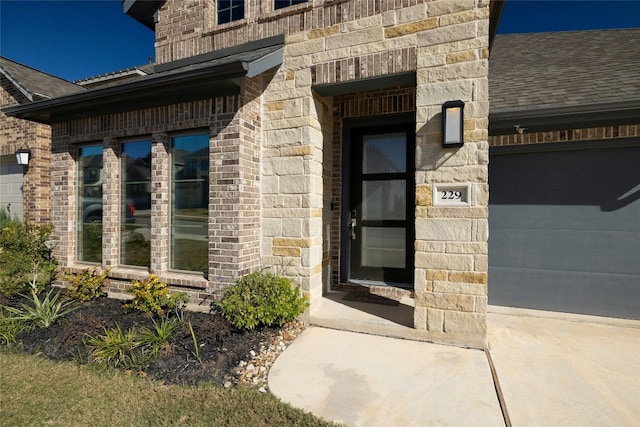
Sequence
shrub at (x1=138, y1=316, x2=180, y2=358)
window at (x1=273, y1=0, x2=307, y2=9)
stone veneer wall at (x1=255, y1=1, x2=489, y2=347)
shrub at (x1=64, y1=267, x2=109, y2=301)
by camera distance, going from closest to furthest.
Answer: shrub at (x1=138, y1=316, x2=180, y2=358) < stone veneer wall at (x1=255, y1=1, x2=489, y2=347) < window at (x1=273, y1=0, x2=307, y2=9) < shrub at (x1=64, y1=267, x2=109, y2=301)

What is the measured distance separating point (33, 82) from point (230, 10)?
6.56 m

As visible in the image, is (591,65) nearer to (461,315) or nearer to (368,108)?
(368,108)

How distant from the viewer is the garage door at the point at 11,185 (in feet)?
24.7

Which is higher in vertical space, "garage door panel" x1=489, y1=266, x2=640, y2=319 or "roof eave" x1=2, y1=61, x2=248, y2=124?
"roof eave" x1=2, y1=61, x2=248, y2=124

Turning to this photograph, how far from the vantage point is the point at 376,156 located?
5172mm

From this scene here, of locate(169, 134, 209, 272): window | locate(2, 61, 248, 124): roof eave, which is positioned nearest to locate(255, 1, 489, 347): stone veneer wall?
locate(2, 61, 248, 124): roof eave

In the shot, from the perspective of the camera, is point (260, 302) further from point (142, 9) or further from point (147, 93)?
point (142, 9)

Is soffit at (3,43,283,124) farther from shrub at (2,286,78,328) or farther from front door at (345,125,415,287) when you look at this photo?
shrub at (2,286,78,328)

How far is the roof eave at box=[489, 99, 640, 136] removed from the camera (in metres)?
3.86

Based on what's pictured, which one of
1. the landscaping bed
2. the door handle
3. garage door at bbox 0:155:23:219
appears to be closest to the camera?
the landscaping bed

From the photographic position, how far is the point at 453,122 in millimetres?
3328

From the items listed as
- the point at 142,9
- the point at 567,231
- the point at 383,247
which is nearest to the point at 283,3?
the point at 142,9

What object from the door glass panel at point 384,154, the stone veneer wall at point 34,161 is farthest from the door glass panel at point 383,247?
the stone veneer wall at point 34,161

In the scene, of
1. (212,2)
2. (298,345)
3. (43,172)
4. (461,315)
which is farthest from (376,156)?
(43,172)
